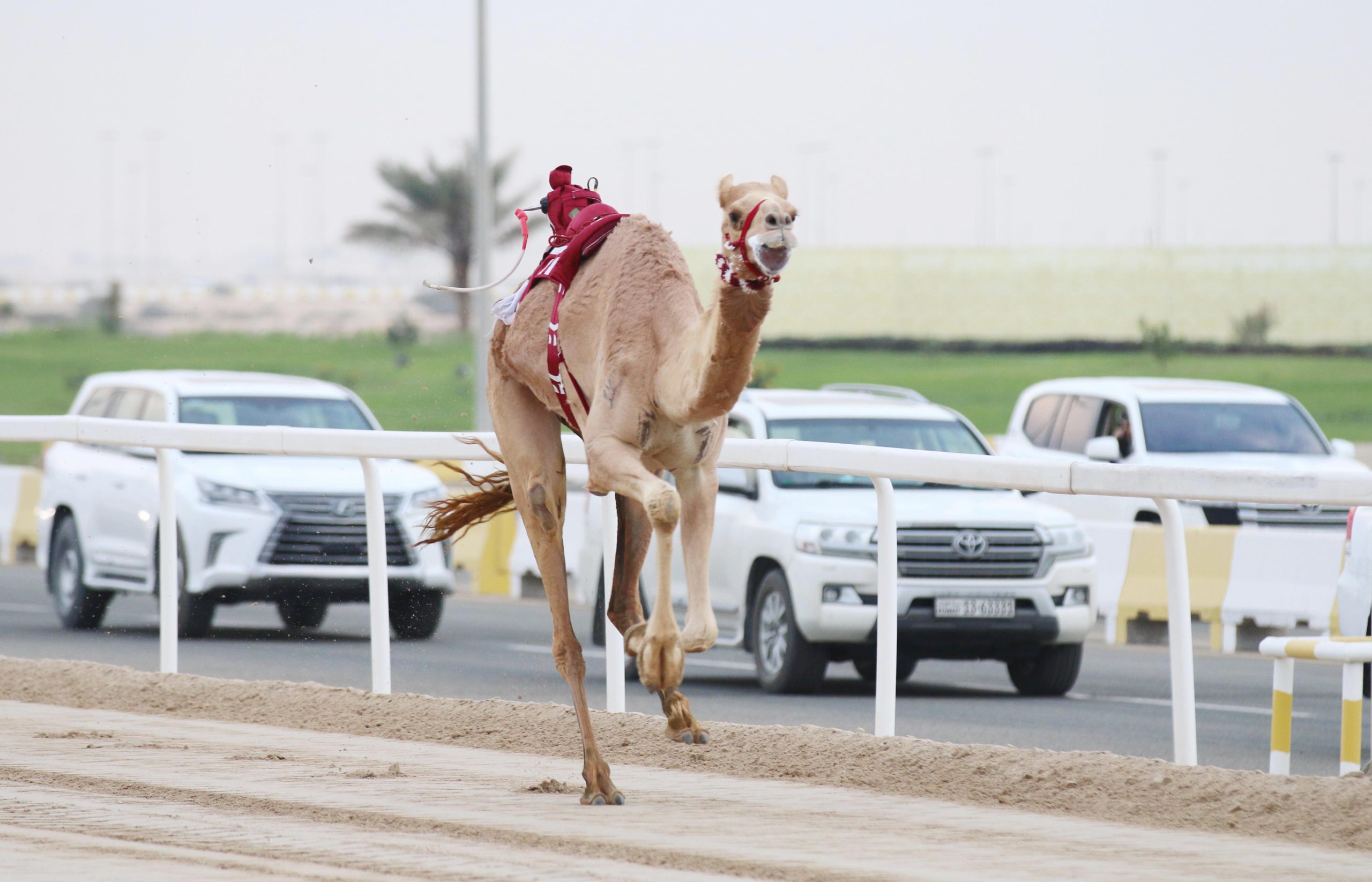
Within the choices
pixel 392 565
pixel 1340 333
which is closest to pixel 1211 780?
pixel 392 565

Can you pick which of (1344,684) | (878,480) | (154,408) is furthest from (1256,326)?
(1344,684)

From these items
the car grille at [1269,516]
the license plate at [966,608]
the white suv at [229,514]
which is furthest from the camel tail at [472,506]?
the car grille at [1269,516]

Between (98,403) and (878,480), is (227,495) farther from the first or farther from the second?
(878,480)

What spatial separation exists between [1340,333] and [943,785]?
4603cm

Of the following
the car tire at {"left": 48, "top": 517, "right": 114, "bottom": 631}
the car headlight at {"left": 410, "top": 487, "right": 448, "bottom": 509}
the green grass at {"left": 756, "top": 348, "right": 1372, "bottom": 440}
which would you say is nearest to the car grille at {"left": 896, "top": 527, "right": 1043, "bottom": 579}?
the car headlight at {"left": 410, "top": 487, "right": 448, "bottom": 509}

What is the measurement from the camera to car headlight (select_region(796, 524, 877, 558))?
1279 centimetres

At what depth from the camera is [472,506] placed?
30.4 feet

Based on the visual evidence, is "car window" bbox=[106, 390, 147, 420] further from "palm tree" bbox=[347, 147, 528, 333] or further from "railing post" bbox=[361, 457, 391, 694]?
"palm tree" bbox=[347, 147, 528, 333]

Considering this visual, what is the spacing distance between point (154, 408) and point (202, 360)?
38.7 m

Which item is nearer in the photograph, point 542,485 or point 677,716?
point 677,716

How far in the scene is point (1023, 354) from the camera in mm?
56250

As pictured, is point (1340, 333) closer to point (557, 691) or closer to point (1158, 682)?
point (1158, 682)

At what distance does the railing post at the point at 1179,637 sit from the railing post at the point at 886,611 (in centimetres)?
112

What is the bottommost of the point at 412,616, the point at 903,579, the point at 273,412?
the point at 412,616
